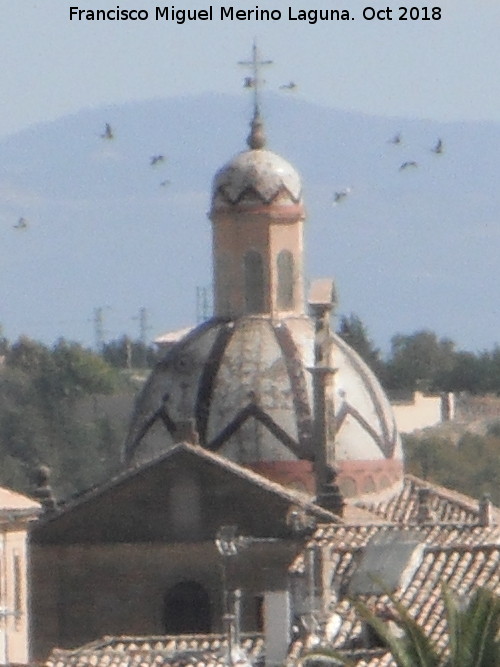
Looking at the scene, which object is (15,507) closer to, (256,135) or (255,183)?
(255,183)

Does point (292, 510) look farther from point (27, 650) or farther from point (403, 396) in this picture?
point (403, 396)

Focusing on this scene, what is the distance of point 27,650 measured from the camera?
1965 inches

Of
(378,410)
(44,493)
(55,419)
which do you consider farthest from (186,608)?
(55,419)

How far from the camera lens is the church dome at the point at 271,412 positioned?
52.5 m

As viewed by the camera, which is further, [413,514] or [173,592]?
[413,514]

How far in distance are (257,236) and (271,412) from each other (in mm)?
3150

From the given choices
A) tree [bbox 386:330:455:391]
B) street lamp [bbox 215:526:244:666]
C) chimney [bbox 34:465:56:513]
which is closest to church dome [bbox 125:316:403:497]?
chimney [bbox 34:465:56:513]

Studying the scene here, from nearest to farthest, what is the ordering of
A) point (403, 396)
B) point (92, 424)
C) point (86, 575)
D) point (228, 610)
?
1. point (228, 610)
2. point (86, 575)
3. point (92, 424)
4. point (403, 396)

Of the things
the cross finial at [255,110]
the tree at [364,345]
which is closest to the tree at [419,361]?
the tree at [364,345]

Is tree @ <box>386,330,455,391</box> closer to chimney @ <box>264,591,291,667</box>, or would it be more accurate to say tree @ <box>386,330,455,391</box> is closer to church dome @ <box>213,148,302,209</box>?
church dome @ <box>213,148,302,209</box>

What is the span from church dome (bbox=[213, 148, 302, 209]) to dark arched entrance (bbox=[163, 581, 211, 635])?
6.56m

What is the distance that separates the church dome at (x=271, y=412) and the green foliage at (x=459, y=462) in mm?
29538

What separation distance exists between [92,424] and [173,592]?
50.7 meters

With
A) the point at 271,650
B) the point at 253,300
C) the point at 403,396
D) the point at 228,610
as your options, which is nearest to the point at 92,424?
the point at 403,396
